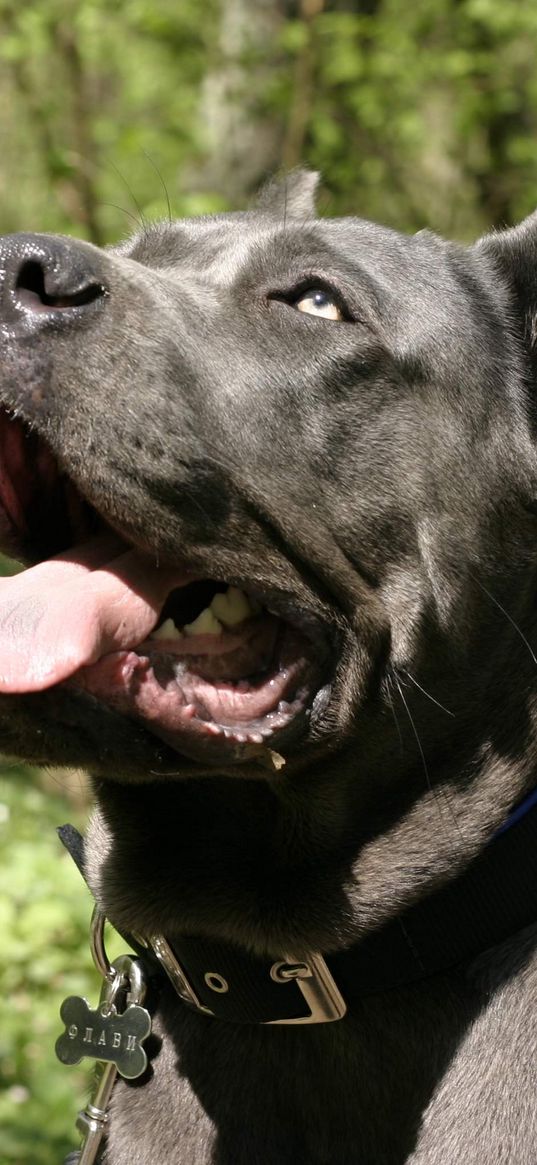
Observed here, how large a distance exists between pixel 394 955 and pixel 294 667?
614 mm

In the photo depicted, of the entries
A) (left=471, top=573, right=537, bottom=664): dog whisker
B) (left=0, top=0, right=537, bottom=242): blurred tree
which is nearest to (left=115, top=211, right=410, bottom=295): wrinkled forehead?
(left=471, top=573, right=537, bottom=664): dog whisker

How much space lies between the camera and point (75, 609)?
2.65 metres

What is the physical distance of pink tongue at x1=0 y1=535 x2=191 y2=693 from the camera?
2562mm

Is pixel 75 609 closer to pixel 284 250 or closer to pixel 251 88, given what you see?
pixel 284 250

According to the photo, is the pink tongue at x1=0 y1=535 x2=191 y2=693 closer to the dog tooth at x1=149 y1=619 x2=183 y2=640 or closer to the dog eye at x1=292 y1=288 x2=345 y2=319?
the dog tooth at x1=149 y1=619 x2=183 y2=640

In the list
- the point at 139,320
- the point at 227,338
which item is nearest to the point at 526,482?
the point at 227,338

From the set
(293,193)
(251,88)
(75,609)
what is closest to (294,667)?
(75,609)

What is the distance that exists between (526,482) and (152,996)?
54.5 inches

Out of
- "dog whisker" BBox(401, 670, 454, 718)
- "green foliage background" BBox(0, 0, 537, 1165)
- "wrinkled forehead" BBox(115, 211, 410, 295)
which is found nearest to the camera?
"dog whisker" BBox(401, 670, 454, 718)

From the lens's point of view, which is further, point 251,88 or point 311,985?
point 251,88

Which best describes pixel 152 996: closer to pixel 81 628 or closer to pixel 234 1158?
pixel 234 1158

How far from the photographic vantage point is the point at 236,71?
8.21 metres

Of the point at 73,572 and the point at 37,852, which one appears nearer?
the point at 73,572

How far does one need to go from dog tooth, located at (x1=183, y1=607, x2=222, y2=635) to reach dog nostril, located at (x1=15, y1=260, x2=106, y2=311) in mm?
659
